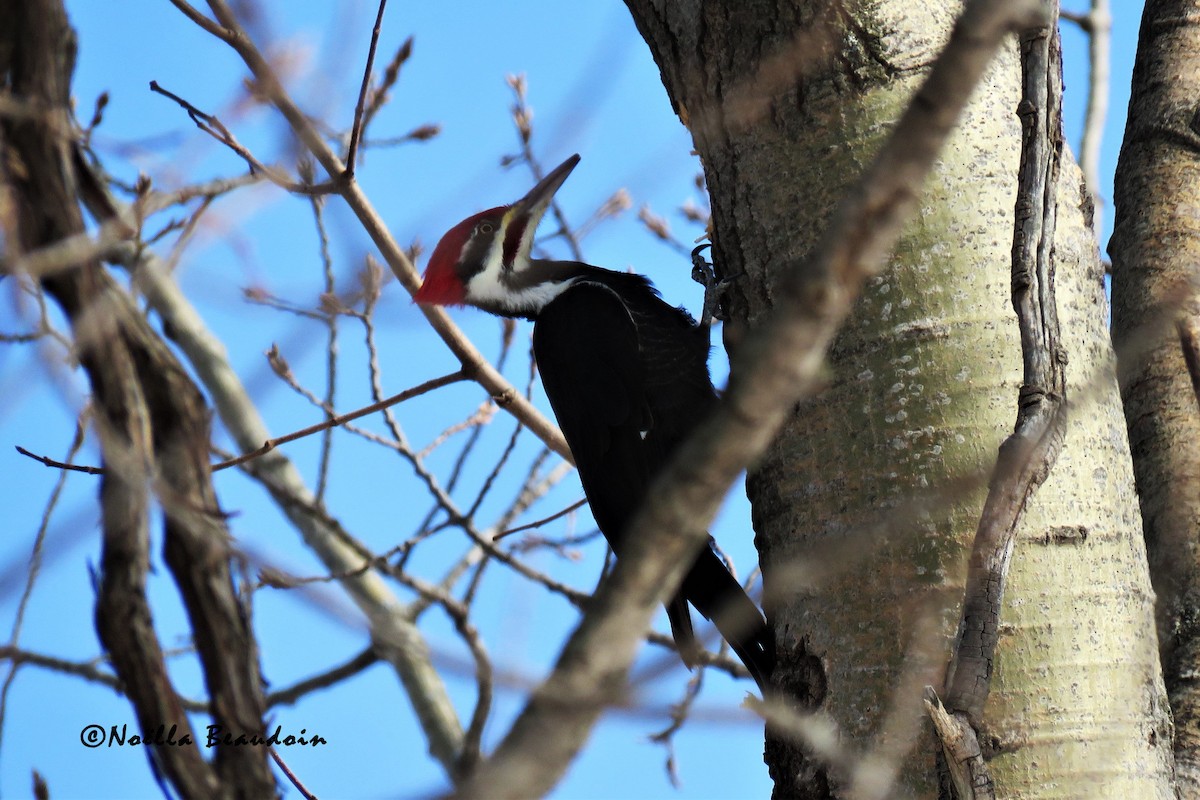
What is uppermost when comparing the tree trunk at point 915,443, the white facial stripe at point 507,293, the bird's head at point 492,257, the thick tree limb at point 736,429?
the bird's head at point 492,257

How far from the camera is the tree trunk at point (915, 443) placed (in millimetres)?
1627

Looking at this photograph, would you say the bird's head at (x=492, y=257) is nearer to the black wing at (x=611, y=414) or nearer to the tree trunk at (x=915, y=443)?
the black wing at (x=611, y=414)

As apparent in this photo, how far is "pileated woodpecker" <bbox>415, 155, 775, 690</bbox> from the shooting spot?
2980 millimetres

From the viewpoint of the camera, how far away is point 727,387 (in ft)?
2.90

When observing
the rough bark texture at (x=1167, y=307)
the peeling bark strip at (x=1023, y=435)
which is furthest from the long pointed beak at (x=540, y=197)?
the peeling bark strip at (x=1023, y=435)

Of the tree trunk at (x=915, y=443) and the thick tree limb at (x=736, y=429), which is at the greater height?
the tree trunk at (x=915, y=443)

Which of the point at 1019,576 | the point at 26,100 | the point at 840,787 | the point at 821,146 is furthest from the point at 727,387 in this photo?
the point at 821,146

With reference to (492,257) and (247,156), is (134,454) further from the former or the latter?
(492,257)

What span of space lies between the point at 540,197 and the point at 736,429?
3.09 meters

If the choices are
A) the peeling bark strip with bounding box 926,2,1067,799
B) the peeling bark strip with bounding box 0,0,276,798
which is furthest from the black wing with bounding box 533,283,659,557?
the peeling bark strip with bounding box 0,0,276,798

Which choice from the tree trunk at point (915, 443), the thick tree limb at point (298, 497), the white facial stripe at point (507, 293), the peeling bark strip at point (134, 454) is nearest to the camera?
the peeling bark strip at point (134, 454)

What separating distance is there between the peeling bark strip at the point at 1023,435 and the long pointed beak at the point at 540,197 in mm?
2288

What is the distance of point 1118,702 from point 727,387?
1.06 meters

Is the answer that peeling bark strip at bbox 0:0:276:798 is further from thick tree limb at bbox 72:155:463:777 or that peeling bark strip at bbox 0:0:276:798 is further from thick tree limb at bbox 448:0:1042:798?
thick tree limb at bbox 72:155:463:777
